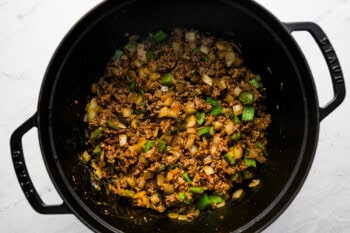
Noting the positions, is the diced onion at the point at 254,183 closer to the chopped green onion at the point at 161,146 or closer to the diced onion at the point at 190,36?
the chopped green onion at the point at 161,146

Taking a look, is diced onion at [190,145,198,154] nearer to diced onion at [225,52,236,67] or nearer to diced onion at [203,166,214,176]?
diced onion at [203,166,214,176]

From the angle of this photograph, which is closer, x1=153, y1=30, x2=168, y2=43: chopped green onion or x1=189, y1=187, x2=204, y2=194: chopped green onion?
x1=189, y1=187, x2=204, y2=194: chopped green onion

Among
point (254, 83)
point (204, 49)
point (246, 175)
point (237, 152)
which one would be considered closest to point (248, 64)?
point (254, 83)

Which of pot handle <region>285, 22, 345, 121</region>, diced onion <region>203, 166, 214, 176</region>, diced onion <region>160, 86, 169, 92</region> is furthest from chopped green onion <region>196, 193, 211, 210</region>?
pot handle <region>285, 22, 345, 121</region>

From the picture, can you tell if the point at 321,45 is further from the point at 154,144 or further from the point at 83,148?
the point at 83,148

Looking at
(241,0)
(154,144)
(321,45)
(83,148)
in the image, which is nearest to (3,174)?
(83,148)

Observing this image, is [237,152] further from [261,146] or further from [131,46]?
[131,46]

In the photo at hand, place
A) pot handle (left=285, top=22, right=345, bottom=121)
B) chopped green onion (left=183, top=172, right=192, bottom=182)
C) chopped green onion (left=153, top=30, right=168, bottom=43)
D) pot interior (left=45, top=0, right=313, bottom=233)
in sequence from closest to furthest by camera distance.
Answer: pot handle (left=285, top=22, right=345, bottom=121), pot interior (left=45, top=0, right=313, bottom=233), chopped green onion (left=183, top=172, right=192, bottom=182), chopped green onion (left=153, top=30, right=168, bottom=43)
